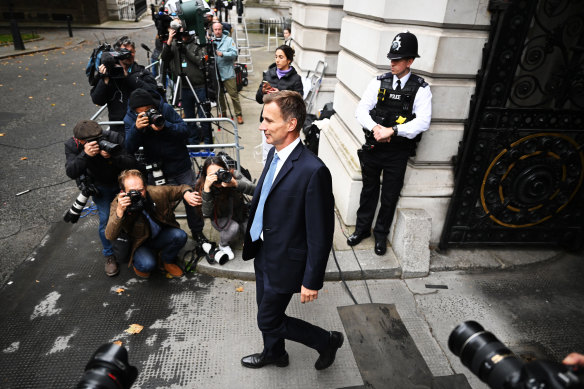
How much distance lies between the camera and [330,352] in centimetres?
316

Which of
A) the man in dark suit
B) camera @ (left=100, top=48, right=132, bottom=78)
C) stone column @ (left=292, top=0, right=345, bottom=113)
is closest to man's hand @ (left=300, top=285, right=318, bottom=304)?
the man in dark suit

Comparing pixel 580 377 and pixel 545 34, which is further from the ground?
pixel 545 34

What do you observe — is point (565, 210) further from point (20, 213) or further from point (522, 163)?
point (20, 213)

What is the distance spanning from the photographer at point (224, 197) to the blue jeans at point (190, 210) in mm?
265

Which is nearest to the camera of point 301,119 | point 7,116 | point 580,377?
point 580,377

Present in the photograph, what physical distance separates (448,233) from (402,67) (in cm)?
210

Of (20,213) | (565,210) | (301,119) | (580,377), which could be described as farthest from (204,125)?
(580,377)

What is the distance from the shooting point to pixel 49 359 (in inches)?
130

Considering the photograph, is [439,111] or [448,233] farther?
[448,233]

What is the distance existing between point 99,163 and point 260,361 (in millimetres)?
2672

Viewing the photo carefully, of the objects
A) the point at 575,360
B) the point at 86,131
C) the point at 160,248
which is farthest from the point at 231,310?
the point at 575,360

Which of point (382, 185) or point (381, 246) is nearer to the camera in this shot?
point (382, 185)

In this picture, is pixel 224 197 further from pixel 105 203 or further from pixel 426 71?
pixel 426 71

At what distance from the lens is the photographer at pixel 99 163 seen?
390 centimetres
